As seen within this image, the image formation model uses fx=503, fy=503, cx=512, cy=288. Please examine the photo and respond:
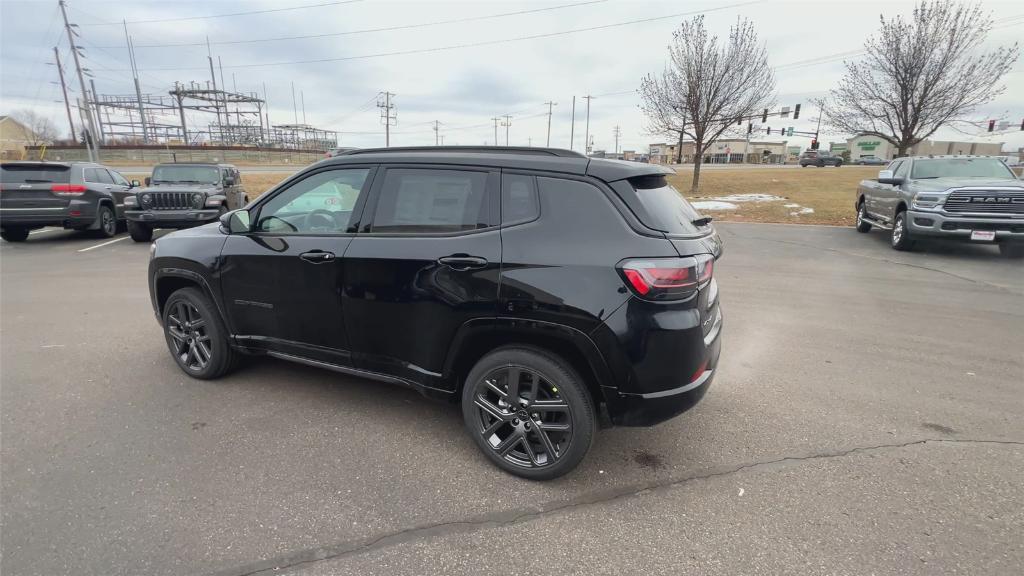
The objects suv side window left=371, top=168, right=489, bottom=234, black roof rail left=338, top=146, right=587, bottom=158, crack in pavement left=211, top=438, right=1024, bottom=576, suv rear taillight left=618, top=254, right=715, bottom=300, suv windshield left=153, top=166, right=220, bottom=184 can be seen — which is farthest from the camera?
suv windshield left=153, top=166, right=220, bottom=184

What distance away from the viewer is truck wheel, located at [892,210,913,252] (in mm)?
9336

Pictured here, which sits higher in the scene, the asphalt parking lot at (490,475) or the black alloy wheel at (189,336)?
the black alloy wheel at (189,336)

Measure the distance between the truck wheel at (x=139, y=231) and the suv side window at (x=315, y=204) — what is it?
9.23 metres

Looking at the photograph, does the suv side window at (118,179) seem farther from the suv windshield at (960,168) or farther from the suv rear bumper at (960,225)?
the suv windshield at (960,168)

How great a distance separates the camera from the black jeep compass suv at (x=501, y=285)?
2504 mm

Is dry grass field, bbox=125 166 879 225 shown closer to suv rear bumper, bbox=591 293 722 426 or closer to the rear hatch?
suv rear bumper, bbox=591 293 722 426

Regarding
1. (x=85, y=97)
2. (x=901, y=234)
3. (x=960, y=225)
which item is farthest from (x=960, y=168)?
(x=85, y=97)

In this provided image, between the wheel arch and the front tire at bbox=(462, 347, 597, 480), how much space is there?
61 mm

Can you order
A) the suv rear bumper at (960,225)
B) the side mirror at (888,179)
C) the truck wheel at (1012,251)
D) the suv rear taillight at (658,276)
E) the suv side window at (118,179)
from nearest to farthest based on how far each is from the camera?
the suv rear taillight at (658,276), the suv rear bumper at (960,225), the truck wheel at (1012,251), the side mirror at (888,179), the suv side window at (118,179)

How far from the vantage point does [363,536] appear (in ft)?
7.70

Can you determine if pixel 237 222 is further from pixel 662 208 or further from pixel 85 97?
pixel 85 97

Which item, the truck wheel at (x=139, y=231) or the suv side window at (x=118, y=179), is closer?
the truck wheel at (x=139, y=231)

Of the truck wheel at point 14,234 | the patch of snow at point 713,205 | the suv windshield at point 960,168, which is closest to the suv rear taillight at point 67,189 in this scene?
the truck wheel at point 14,234

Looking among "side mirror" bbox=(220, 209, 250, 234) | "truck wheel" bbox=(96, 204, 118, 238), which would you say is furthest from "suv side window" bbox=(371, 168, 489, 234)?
"truck wheel" bbox=(96, 204, 118, 238)
